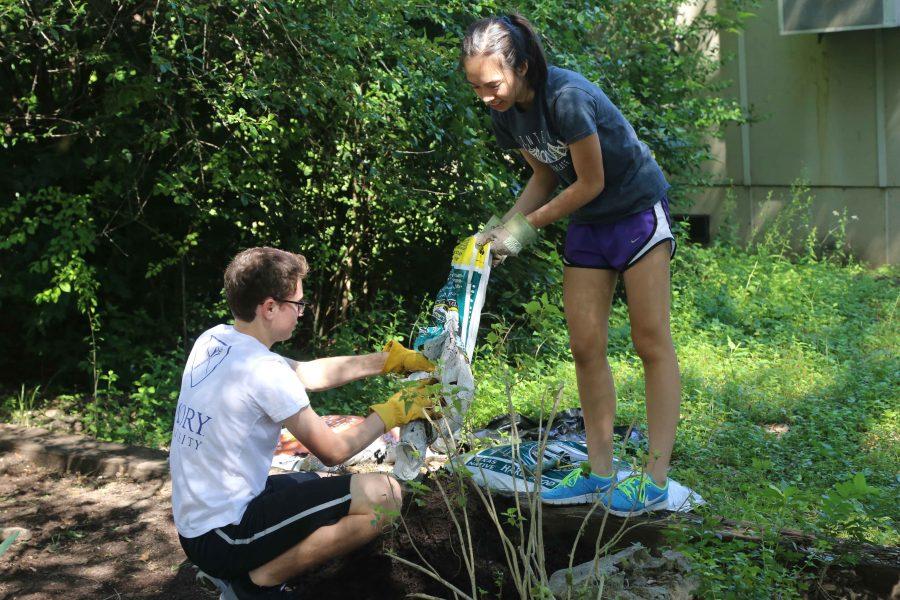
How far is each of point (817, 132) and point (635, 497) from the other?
6.38 m

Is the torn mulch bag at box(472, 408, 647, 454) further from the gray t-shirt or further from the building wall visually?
the building wall

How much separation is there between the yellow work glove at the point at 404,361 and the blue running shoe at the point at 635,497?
28.9 inches

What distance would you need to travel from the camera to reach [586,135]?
3062mm

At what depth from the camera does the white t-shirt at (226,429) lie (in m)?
2.78

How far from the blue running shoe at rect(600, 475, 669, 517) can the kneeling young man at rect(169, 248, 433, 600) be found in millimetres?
727

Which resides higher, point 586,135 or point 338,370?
point 586,135

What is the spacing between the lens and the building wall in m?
8.12

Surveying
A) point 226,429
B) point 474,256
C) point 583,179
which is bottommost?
point 226,429

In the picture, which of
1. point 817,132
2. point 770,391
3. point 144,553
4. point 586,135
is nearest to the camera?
point 586,135

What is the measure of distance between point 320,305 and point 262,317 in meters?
3.72

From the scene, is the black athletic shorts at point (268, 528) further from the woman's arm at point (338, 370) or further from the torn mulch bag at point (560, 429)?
the torn mulch bag at point (560, 429)

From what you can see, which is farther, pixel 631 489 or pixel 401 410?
pixel 631 489

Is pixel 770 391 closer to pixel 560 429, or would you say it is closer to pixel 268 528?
pixel 560 429

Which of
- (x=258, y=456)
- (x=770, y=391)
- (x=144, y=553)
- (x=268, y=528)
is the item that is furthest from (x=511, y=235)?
(x=770, y=391)
